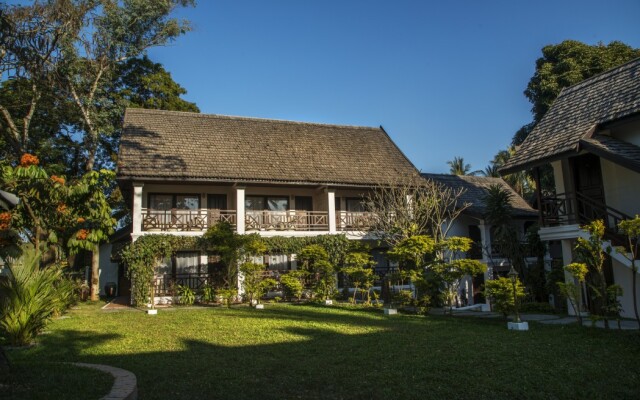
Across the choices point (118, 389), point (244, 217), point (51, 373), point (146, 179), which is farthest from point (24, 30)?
point (118, 389)

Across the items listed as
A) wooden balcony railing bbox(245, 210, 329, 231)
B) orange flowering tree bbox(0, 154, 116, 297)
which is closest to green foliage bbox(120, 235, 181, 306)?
orange flowering tree bbox(0, 154, 116, 297)

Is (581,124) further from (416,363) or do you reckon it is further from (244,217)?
(244,217)

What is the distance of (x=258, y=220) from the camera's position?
20203mm

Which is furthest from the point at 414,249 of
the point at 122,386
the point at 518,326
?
the point at 122,386

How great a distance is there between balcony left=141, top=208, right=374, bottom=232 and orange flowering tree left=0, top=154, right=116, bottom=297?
12.1ft

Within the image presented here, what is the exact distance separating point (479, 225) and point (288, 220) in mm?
7920

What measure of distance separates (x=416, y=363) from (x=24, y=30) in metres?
18.0

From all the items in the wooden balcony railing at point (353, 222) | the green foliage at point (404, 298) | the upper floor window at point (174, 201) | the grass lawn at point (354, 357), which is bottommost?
the grass lawn at point (354, 357)

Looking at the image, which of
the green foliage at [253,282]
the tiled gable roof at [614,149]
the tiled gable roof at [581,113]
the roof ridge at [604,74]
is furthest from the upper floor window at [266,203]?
the tiled gable roof at [614,149]

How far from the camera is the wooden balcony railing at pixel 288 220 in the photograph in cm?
1983

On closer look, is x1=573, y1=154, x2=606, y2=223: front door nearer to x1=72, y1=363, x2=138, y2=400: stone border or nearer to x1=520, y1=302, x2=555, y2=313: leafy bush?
x1=520, y1=302, x2=555, y2=313: leafy bush

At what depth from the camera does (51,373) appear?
5746mm

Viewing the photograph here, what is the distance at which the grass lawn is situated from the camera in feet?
17.9

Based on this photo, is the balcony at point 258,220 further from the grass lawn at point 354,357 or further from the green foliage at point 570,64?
the green foliage at point 570,64
